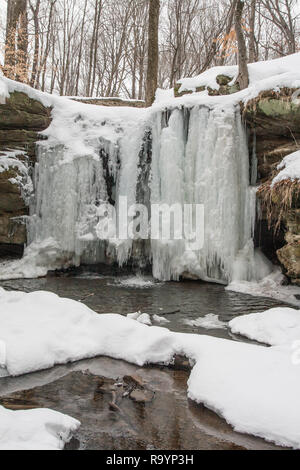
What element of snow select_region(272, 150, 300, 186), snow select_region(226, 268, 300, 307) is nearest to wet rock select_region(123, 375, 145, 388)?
snow select_region(226, 268, 300, 307)

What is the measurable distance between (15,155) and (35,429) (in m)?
6.74

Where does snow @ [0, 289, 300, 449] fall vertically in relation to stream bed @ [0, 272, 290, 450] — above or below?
above

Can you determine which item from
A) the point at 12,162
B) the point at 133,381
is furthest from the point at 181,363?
the point at 12,162

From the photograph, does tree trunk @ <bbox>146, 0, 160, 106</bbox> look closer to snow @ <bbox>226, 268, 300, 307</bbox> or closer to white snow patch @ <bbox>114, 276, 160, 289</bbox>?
white snow patch @ <bbox>114, 276, 160, 289</bbox>

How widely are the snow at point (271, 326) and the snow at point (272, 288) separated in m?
1.34

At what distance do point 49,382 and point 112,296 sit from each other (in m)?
3.00

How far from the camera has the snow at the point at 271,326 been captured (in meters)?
3.47

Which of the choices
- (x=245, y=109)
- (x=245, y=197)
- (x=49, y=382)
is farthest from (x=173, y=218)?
(x=49, y=382)

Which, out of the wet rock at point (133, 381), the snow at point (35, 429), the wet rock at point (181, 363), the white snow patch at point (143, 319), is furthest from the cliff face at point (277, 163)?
the snow at point (35, 429)

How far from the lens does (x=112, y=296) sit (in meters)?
5.65

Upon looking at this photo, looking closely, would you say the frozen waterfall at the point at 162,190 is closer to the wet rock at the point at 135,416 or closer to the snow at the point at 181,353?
the snow at the point at 181,353

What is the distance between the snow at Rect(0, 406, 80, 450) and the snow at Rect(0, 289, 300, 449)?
861 millimetres

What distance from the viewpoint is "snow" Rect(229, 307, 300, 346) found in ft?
11.4

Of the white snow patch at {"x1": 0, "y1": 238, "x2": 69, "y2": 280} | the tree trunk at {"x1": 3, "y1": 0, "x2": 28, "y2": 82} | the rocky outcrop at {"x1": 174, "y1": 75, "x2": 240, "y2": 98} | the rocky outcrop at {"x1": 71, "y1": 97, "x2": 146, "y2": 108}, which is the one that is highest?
the tree trunk at {"x1": 3, "y1": 0, "x2": 28, "y2": 82}
